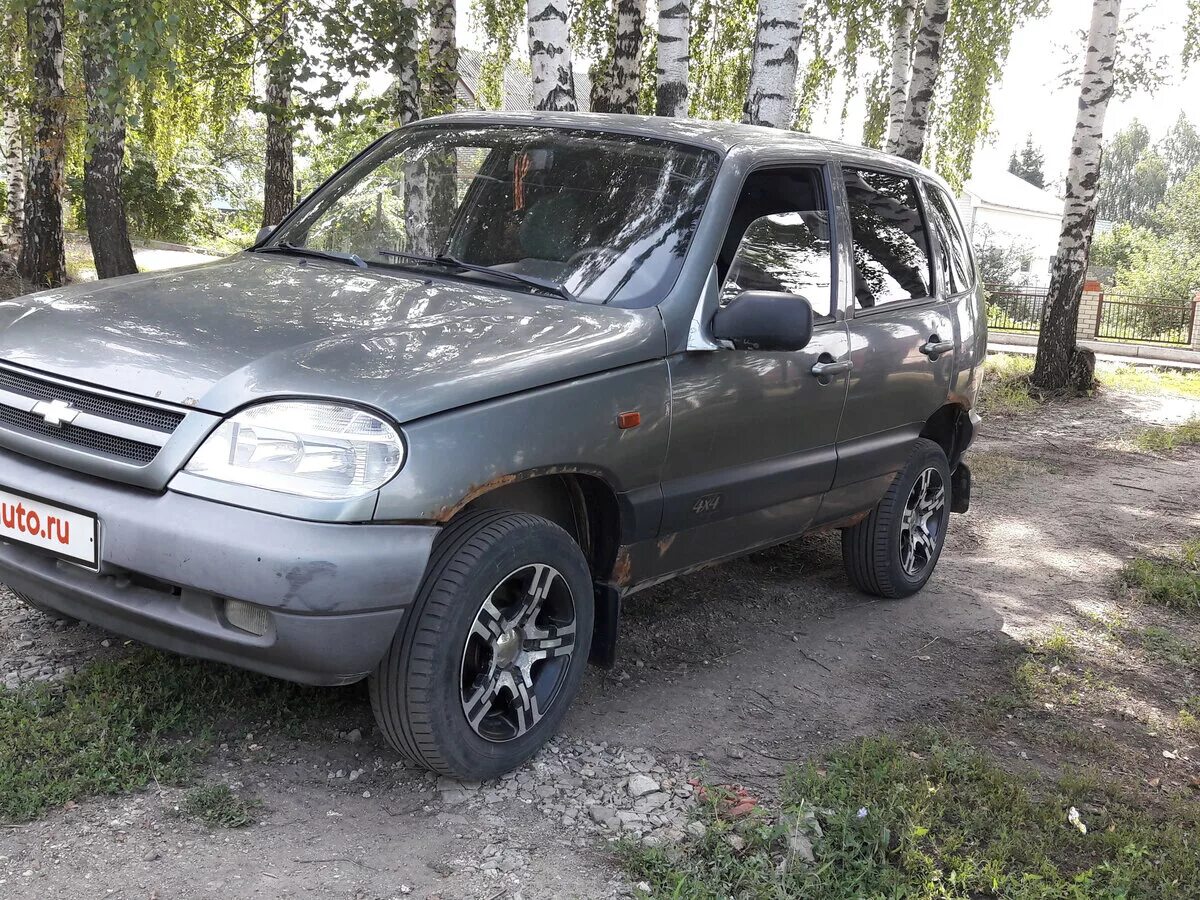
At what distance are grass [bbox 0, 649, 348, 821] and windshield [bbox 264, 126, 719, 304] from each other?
146cm

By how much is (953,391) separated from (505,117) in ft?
7.64

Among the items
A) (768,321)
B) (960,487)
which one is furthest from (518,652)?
(960,487)

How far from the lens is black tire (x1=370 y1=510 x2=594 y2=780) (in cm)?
292

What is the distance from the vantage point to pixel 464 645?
2.99 m

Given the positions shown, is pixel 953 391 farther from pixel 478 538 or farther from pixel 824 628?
pixel 478 538

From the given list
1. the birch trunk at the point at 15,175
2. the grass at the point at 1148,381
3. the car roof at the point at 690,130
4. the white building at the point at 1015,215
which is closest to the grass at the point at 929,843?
the car roof at the point at 690,130

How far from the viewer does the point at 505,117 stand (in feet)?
14.6

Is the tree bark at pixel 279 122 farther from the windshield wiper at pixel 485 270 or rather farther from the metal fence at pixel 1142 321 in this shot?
the metal fence at pixel 1142 321

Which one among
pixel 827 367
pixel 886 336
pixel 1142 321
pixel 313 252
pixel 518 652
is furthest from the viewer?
pixel 1142 321

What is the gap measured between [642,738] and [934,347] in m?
2.26

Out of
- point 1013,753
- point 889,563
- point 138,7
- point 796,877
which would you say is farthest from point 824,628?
point 138,7

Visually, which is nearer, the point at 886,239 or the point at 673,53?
the point at 886,239

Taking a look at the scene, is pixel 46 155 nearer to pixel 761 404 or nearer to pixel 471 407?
pixel 761 404

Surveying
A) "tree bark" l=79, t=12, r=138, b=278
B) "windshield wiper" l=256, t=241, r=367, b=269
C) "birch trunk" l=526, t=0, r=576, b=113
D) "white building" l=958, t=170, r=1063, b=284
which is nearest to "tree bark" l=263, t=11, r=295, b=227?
"tree bark" l=79, t=12, r=138, b=278
